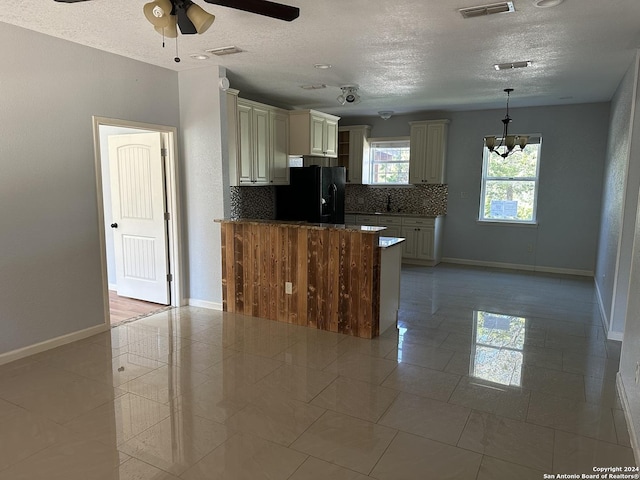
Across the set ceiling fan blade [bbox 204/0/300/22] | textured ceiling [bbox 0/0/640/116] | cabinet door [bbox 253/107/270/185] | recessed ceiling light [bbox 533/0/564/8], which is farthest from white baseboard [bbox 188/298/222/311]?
recessed ceiling light [bbox 533/0/564/8]

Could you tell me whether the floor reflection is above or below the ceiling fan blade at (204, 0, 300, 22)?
below

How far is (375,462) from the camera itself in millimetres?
2188

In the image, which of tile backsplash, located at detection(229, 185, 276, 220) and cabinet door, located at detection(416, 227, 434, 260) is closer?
tile backsplash, located at detection(229, 185, 276, 220)

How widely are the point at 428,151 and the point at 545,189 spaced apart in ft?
6.30

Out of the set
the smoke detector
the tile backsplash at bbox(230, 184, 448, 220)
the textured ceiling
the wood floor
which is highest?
the textured ceiling

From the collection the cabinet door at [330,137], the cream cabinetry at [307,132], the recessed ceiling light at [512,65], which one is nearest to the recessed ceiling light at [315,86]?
the cream cabinetry at [307,132]

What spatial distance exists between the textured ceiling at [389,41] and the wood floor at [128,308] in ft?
8.51

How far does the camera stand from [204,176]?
4.65m

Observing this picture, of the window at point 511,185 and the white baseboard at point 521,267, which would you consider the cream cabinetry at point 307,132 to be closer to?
the window at point 511,185

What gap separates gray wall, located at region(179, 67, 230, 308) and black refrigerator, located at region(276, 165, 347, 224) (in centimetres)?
164

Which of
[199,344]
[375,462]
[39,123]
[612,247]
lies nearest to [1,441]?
[199,344]

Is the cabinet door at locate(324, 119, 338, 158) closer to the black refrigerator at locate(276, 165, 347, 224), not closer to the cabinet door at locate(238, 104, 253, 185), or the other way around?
the black refrigerator at locate(276, 165, 347, 224)

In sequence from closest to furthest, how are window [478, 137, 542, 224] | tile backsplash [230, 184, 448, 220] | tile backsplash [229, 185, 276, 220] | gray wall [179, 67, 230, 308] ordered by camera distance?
gray wall [179, 67, 230, 308] < tile backsplash [229, 185, 276, 220] < tile backsplash [230, 184, 448, 220] < window [478, 137, 542, 224]

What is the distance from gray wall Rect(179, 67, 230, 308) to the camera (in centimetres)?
450
